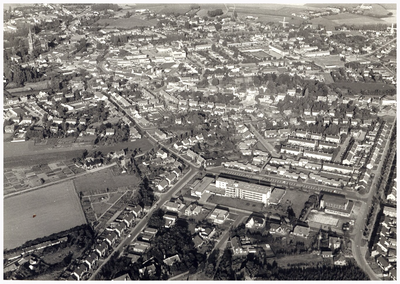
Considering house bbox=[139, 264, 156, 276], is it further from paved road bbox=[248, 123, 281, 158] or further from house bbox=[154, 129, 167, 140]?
house bbox=[154, 129, 167, 140]

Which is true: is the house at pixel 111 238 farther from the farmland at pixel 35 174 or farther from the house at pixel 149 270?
the farmland at pixel 35 174

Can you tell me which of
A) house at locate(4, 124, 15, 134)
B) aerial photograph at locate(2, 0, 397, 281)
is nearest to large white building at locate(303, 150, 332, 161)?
aerial photograph at locate(2, 0, 397, 281)

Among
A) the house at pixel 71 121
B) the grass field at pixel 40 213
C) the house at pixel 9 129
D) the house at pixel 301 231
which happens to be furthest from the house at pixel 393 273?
the house at pixel 9 129

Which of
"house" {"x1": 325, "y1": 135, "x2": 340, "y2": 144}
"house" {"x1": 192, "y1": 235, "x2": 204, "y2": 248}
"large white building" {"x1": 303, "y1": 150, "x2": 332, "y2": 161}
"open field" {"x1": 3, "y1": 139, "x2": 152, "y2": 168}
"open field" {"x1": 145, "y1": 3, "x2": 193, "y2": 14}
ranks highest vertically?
"open field" {"x1": 145, "y1": 3, "x2": 193, "y2": 14}

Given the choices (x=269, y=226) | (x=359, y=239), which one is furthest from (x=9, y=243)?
(x=359, y=239)

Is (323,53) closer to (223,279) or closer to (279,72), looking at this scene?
(279,72)

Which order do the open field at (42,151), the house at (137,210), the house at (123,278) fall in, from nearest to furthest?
the house at (123,278)
the house at (137,210)
the open field at (42,151)
